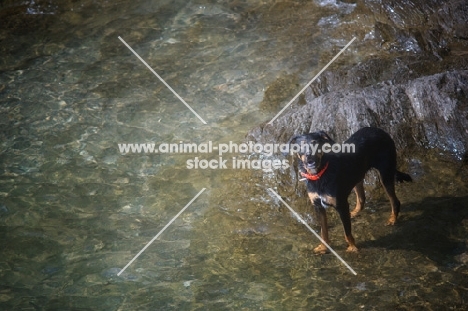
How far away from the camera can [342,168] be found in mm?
7129

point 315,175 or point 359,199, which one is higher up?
point 315,175

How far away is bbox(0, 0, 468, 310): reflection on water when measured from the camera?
7188mm

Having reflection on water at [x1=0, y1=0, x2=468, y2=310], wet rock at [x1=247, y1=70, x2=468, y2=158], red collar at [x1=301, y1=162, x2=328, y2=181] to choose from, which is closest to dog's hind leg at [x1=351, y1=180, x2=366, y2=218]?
reflection on water at [x1=0, y1=0, x2=468, y2=310]

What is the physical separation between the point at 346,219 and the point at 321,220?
1.10 ft

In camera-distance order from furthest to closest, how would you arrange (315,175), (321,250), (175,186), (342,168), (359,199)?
(175,186), (359,199), (321,250), (342,168), (315,175)

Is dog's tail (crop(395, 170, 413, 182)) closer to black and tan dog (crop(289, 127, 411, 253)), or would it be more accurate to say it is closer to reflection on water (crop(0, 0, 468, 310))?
black and tan dog (crop(289, 127, 411, 253))

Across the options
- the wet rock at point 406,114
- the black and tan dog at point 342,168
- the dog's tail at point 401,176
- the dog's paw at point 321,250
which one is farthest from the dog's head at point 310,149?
the wet rock at point 406,114

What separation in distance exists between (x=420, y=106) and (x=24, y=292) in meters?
6.10

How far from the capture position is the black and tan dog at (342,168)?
688 cm

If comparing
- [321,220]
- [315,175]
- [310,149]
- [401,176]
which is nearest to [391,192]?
[401,176]

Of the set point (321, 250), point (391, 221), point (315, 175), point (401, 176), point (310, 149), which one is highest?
point (310, 149)

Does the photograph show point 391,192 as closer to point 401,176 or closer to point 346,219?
point 401,176

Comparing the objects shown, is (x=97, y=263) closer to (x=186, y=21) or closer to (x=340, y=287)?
(x=340, y=287)

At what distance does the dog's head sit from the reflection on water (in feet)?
4.39
